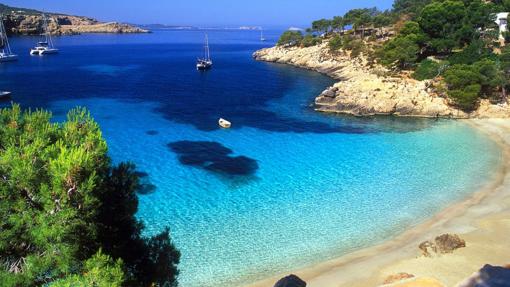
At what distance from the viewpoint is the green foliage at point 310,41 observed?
90.1 metres

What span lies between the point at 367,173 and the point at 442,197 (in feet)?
16.9

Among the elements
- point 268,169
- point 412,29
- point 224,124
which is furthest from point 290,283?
point 412,29

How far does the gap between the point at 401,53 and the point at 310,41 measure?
36.5m

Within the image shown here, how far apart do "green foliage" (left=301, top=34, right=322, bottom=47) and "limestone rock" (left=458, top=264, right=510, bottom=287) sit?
82.5m

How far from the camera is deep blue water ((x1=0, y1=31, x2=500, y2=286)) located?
20.2 meters

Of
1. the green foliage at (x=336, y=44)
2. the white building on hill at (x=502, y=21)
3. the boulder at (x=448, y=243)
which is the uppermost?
the white building on hill at (x=502, y=21)

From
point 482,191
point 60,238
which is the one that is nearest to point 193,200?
point 60,238

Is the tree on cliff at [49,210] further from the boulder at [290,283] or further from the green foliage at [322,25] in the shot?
the green foliage at [322,25]

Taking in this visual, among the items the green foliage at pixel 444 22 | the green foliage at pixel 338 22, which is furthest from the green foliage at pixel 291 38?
the green foliage at pixel 444 22

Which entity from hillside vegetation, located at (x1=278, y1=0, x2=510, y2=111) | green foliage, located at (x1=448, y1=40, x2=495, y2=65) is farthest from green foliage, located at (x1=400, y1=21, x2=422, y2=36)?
A: green foliage, located at (x1=448, y1=40, x2=495, y2=65)

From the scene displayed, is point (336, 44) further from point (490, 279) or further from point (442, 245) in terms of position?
point (490, 279)

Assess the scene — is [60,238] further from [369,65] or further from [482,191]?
Answer: [369,65]

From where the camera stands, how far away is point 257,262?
1864 cm

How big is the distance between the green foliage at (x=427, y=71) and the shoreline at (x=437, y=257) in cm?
2903
